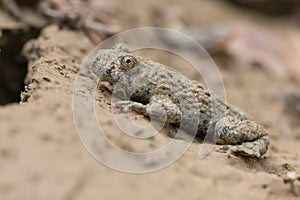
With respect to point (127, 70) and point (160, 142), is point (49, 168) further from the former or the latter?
point (127, 70)

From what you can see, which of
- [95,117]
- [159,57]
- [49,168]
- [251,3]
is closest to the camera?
[49,168]

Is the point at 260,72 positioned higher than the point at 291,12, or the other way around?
the point at 291,12

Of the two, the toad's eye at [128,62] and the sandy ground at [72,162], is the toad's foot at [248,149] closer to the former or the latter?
the sandy ground at [72,162]

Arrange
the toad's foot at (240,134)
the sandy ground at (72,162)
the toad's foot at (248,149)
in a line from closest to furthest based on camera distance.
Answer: the sandy ground at (72,162) → the toad's foot at (248,149) → the toad's foot at (240,134)

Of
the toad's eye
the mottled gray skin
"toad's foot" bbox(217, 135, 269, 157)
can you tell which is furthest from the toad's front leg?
"toad's foot" bbox(217, 135, 269, 157)

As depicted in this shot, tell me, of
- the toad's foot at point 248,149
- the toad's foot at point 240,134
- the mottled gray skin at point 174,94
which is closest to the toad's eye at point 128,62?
the mottled gray skin at point 174,94

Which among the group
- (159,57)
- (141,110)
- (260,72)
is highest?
(260,72)

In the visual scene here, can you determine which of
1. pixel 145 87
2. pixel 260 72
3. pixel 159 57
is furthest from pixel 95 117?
pixel 260 72

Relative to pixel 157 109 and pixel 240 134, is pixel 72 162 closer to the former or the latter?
pixel 157 109
